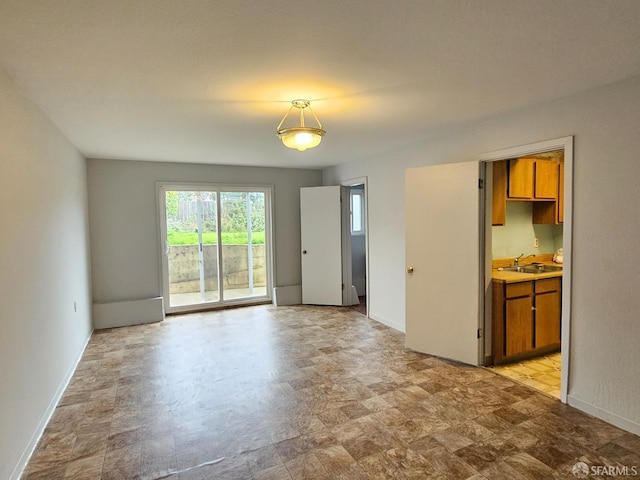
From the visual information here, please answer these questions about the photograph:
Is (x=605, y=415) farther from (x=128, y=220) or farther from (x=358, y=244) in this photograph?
(x=128, y=220)

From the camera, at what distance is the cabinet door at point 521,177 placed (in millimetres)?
3896

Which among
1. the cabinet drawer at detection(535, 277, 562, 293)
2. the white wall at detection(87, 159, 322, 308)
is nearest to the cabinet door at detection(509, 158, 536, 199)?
the cabinet drawer at detection(535, 277, 562, 293)

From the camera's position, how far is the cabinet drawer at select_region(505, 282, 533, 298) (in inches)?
137

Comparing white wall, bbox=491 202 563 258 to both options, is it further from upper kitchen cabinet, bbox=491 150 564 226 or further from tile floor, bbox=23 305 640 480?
tile floor, bbox=23 305 640 480

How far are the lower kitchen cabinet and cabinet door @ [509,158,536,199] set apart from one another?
0.95 m

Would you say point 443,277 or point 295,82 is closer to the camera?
point 295,82

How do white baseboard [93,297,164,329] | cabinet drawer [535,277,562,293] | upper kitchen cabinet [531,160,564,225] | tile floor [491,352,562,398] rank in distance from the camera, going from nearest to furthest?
tile floor [491,352,562,398], cabinet drawer [535,277,562,293], upper kitchen cabinet [531,160,564,225], white baseboard [93,297,164,329]

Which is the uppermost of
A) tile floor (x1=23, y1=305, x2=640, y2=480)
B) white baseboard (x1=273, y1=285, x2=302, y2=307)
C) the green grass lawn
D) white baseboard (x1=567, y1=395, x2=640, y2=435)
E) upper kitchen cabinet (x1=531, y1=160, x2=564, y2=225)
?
upper kitchen cabinet (x1=531, y1=160, x2=564, y2=225)

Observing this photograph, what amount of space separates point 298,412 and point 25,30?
9.03 feet

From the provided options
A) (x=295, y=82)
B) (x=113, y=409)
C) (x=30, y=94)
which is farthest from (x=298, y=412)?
(x=30, y=94)

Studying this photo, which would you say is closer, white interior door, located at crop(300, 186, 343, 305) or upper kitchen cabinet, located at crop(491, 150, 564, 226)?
upper kitchen cabinet, located at crop(491, 150, 564, 226)

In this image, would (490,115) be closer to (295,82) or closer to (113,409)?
(295,82)

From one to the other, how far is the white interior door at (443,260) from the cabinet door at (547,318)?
72 cm

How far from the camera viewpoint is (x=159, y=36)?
1.77 metres
